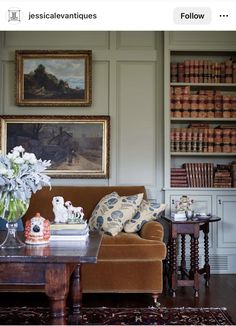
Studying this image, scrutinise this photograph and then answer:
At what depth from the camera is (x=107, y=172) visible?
506 centimetres

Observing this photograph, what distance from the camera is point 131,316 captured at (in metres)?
3.38

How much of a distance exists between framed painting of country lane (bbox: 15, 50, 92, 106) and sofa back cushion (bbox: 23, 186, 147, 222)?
3.31 feet

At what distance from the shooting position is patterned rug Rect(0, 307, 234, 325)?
3.23 meters

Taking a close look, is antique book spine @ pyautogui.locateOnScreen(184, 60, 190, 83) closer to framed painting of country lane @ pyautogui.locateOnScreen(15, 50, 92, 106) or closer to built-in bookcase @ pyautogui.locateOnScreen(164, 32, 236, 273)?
built-in bookcase @ pyautogui.locateOnScreen(164, 32, 236, 273)

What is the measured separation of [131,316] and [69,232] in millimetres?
1059

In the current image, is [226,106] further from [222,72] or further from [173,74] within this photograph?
[173,74]

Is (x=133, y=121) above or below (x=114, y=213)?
above

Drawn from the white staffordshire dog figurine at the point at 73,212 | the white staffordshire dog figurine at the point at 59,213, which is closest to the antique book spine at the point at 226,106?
the white staffordshire dog figurine at the point at 73,212

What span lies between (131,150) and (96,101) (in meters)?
0.71

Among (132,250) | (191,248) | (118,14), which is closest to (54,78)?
(132,250)

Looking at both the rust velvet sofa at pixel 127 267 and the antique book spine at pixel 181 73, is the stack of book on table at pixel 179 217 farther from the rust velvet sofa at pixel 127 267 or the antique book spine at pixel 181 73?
the antique book spine at pixel 181 73

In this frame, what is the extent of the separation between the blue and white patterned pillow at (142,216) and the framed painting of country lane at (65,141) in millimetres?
865

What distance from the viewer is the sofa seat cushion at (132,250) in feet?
12.5

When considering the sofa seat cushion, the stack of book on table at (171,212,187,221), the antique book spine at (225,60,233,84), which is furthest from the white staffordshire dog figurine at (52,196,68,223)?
the antique book spine at (225,60,233,84)
